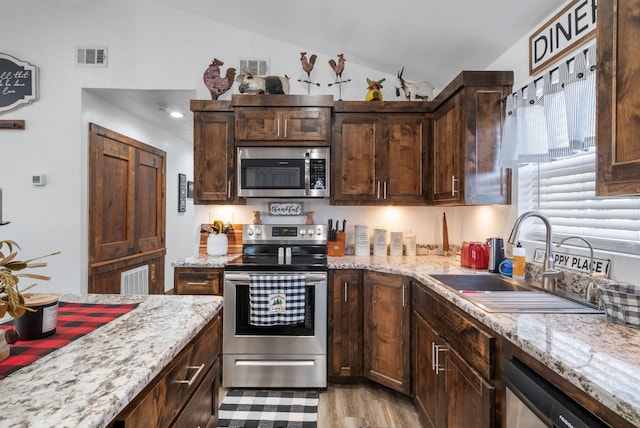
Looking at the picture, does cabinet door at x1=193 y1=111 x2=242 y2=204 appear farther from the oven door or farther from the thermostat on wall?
the thermostat on wall

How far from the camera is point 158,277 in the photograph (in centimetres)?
453

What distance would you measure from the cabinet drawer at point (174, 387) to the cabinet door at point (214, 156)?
5.33 ft

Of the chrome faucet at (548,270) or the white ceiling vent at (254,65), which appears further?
the white ceiling vent at (254,65)

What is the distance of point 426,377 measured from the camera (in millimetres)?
1956

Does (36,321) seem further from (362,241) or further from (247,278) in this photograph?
(362,241)

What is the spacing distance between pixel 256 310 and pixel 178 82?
6.93ft

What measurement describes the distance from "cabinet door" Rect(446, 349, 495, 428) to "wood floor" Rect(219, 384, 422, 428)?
2.08 ft

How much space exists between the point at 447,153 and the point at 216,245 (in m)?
1.96

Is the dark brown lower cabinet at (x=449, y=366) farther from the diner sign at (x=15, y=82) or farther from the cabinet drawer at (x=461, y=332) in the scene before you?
the diner sign at (x=15, y=82)

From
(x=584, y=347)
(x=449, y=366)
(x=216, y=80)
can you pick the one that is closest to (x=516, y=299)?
(x=449, y=366)

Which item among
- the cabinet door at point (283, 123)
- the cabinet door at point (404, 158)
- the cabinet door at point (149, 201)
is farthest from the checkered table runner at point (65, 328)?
the cabinet door at point (149, 201)

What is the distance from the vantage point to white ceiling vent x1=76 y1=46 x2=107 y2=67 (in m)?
3.00

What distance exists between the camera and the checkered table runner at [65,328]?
2.65ft

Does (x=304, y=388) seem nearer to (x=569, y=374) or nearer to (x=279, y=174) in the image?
(x=279, y=174)
